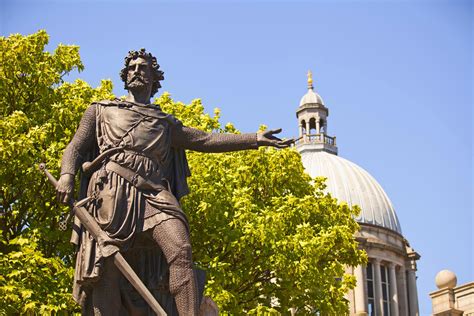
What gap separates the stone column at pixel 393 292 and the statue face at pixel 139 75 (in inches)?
Answer: 2990

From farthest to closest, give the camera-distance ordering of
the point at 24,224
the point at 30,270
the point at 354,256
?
the point at 354,256 → the point at 24,224 → the point at 30,270

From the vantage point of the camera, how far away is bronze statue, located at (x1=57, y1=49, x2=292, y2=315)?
9.95m

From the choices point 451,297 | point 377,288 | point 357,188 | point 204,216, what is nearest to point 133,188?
point 204,216

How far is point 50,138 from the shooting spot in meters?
22.9

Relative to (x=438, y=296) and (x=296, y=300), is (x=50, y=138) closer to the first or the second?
(x=296, y=300)

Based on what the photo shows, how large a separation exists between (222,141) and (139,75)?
1171 millimetres

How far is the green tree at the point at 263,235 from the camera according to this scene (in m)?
23.4

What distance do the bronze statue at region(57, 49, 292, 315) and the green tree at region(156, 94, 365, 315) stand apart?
11413 mm

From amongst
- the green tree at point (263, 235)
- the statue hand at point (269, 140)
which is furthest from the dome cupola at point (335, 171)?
the statue hand at point (269, 140)

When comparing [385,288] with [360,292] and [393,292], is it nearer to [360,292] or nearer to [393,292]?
[393,292]

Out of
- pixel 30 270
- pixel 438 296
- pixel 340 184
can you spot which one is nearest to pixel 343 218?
pixel 30 270

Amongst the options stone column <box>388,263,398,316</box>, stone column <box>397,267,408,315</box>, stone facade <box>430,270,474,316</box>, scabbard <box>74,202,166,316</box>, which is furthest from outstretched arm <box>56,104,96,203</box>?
stone column <box>397,267,408,315</box>

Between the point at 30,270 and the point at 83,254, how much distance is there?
402 inches

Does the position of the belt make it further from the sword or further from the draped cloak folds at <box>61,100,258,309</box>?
the sword
